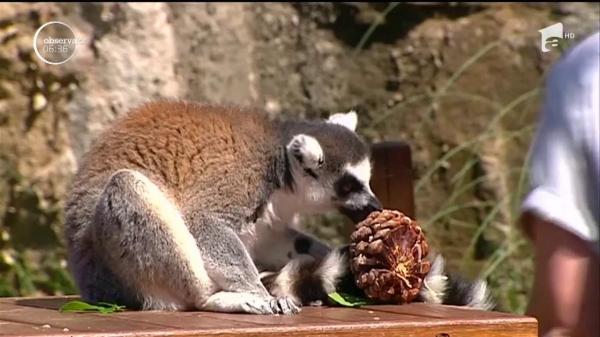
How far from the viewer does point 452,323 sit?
9.84ft

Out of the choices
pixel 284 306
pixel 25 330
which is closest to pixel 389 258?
pixel 284 306

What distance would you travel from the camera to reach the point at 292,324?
299 centimetres

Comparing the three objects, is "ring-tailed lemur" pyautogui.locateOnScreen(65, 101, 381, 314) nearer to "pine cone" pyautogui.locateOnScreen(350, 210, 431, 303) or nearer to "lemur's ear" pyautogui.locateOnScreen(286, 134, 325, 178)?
"lemur's ear" pyautogui.locateOnScreen(286, 134, 325, 178)

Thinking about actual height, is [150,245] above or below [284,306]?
above

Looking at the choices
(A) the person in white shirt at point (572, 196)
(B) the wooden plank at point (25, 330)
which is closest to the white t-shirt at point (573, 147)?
(A) the person in white shirt at point (572, 196)

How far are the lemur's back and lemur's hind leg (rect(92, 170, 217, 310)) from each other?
0.13 meters

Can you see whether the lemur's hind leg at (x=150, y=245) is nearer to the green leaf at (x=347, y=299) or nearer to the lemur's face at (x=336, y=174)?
the green leaf at (x=347, y=299)

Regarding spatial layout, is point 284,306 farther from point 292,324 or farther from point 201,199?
point 201,199

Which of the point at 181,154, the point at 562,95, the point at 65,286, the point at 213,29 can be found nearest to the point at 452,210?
the point at 213,29

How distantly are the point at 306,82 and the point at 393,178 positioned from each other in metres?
1.90

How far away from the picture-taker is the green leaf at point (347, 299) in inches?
139

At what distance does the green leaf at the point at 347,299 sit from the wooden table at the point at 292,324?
12cm

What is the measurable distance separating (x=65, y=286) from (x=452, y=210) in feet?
6.15

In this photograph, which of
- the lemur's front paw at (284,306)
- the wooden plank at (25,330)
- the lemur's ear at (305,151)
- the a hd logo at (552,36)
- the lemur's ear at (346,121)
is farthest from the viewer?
the a hd logo at (552,36)
